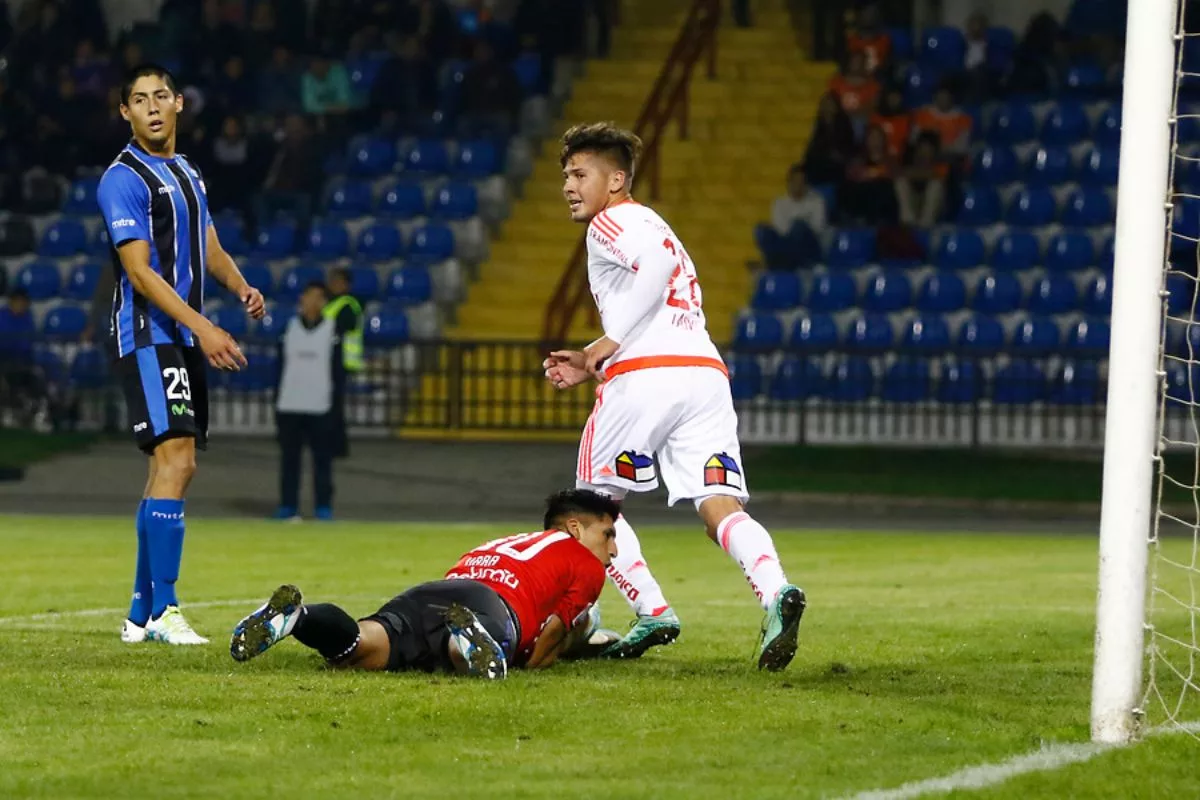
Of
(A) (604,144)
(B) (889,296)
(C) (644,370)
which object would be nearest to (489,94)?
(B) (889,296)

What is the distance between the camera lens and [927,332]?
24469 millimetres

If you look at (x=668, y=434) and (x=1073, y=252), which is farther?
(x=1073, y=252)

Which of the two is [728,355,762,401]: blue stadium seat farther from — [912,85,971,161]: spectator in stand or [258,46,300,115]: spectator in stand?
[258,46,300,115]: spectator in stand

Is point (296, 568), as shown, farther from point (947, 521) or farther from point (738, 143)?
point (738, 143)

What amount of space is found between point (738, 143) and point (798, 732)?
76.8 feet

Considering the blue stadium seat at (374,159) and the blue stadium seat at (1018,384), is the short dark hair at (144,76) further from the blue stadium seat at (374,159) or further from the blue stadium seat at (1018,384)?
the blue stadium seat at (374,159)

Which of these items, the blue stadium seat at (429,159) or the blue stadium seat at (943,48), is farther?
the blue stadium seat at (429,159)

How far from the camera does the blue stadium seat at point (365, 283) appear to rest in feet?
88.9

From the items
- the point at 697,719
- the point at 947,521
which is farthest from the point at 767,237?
the point at 697,719

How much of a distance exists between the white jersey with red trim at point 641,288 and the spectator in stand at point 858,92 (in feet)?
62.2

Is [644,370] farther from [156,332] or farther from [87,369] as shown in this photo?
[87,369]

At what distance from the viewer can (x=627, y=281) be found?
8266mm

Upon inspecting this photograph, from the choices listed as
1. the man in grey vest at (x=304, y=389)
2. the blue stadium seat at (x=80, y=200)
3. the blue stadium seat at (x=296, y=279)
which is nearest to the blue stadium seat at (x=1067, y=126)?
the blue stadium seat at (x=296, y=279)

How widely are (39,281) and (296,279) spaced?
143 inches
